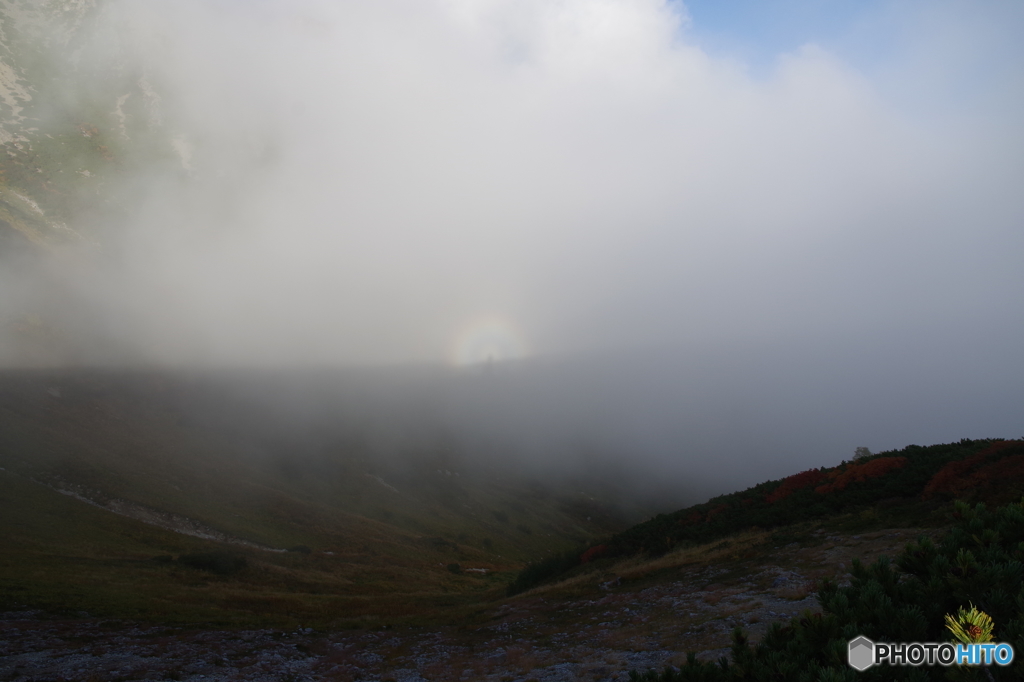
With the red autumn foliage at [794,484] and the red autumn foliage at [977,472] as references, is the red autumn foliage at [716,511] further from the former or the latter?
the red autumn foliage at [977,472]

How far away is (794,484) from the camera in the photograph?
35.5 m

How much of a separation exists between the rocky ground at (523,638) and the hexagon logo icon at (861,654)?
9902 mm

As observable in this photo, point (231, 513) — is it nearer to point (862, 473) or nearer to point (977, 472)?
point (862, 473)

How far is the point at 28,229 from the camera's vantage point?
130 m

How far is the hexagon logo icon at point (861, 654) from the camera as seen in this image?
19.0 feet

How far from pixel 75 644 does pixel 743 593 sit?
27539 mm

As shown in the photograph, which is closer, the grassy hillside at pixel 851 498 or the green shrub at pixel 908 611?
the green shrub at pixel 908 611

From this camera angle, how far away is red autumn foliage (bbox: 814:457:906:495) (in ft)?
99.1

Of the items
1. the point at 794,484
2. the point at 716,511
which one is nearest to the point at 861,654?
the point at 716,511

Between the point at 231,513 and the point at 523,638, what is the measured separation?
178 ft

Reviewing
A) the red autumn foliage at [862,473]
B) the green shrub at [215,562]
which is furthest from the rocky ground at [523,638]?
the green shrub at [215,562]

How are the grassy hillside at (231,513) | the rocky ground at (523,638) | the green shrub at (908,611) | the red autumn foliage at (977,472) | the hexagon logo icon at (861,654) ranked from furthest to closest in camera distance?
1. the grassy hillside at (231,513)
2. the red autumn foliage at (977,472)
3. the rocky ground at (523,638)
4. the hexagon logo icon at (861,654)
5. the green shrub at (908,611)

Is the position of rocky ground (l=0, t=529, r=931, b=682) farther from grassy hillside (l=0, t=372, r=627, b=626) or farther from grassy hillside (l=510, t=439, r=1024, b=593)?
grassy hillside (l=0, t=372, r=627, b=626)

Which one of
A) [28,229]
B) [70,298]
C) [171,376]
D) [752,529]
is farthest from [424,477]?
[28,229]
